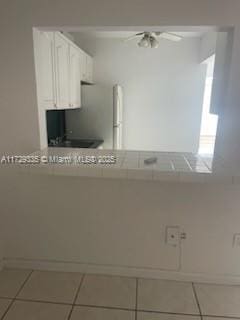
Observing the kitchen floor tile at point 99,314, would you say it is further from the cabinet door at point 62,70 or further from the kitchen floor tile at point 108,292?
the cabinet door at point 62,70

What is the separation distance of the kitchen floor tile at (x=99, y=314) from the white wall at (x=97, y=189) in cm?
40

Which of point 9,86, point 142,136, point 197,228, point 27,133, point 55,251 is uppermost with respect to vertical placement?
point 9,86

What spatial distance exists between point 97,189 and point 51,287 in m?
0.77

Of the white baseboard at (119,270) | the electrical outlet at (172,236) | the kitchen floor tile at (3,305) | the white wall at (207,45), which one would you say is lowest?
the kitchen floor tile at (3,305)

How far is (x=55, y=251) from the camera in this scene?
190 centimetres

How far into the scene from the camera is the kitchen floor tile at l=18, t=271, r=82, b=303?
1.67m

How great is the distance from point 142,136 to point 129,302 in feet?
10.0

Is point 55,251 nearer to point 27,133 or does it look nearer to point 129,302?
point 129,302

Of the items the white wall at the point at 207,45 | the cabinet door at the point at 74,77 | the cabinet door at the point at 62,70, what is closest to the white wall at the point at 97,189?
the cabinet door at the point at 62,70

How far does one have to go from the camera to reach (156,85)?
163 inches

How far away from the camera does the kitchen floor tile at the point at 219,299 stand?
1565 mm

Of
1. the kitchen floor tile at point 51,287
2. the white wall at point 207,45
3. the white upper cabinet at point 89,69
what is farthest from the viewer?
the white upper cabinet at point 89,69

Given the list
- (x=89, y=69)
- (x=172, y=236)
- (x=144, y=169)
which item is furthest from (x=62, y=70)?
(x=172, y=236)

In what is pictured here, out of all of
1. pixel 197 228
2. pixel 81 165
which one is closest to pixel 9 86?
pixel 81 165
